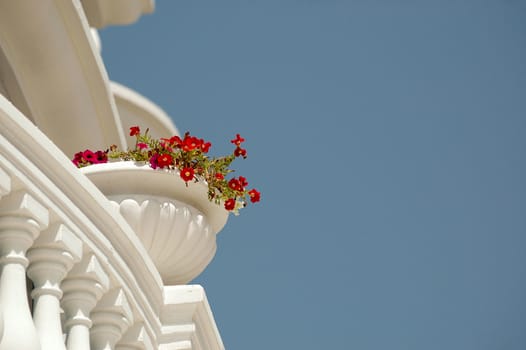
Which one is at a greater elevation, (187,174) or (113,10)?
(113,10)

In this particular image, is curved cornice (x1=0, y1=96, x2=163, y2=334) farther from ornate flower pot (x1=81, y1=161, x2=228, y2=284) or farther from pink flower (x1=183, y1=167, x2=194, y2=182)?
pink flower (x1=183, y1=167, x2=194, y2=182)

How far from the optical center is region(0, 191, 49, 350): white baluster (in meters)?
3.69

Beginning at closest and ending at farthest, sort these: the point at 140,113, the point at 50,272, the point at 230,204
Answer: the point at 50,272
the point at 230,204
the point at 140,113

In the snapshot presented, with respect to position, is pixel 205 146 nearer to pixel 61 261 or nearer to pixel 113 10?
pixel 61 261

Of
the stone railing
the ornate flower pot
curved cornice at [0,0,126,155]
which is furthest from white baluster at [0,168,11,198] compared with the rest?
curved cornice at [0,0,126,155]

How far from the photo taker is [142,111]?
11.7 meters

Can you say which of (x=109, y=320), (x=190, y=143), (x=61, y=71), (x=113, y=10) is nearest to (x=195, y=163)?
(x=190, y=143)

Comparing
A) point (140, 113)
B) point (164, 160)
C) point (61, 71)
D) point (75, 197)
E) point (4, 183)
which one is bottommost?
point (4, 183)

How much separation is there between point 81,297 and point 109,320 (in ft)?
0.83

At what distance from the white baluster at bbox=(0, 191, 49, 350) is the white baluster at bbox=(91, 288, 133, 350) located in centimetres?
58

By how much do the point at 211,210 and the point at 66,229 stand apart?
5.82ft

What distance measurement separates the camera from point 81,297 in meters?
4.23

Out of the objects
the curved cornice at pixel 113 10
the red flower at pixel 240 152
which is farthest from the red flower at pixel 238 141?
the curved cornice at pixel 113 10

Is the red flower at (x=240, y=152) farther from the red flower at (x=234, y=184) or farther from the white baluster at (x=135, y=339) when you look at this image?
the white baluster at (x=135, y=339)
